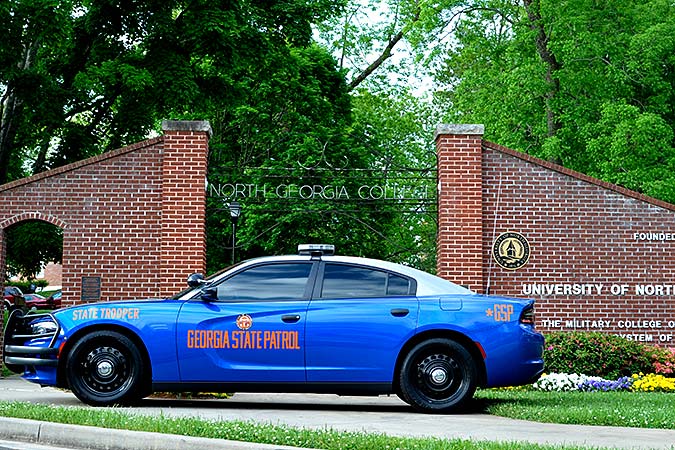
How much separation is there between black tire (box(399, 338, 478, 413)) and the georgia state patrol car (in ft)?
0.03

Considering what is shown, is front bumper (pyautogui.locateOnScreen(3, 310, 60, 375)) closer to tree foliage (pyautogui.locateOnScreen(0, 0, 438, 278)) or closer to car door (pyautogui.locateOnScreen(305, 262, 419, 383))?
car door (pyautogui.locateOnScreen(305, 262, 419, 383))

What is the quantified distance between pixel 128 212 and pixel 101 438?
865cm

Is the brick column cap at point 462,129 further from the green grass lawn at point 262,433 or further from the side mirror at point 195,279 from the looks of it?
the green grass lawn at point 262,433

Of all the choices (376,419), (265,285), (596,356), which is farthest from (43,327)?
(596,356)

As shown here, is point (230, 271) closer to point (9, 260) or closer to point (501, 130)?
point (9, 260)

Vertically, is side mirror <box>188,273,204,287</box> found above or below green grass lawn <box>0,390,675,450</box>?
above

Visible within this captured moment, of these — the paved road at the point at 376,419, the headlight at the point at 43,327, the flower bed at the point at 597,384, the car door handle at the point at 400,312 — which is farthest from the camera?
the flower bed at the point at 597,384

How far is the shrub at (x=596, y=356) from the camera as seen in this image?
49.3 feet

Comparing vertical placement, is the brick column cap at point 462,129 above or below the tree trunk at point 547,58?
below

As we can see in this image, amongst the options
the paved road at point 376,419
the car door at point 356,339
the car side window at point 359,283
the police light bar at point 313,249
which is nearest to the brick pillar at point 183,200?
the paved road at point 376,419

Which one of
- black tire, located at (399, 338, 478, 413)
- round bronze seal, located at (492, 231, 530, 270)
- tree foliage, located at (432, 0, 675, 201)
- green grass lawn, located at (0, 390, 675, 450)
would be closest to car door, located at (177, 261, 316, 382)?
black tire, located at (399, 338, 478, 413)

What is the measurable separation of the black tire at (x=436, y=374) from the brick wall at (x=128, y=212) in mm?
6357

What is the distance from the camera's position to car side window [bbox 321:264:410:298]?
10.8 meters

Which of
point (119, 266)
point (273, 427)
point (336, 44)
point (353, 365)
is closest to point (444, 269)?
point (119, 266)
